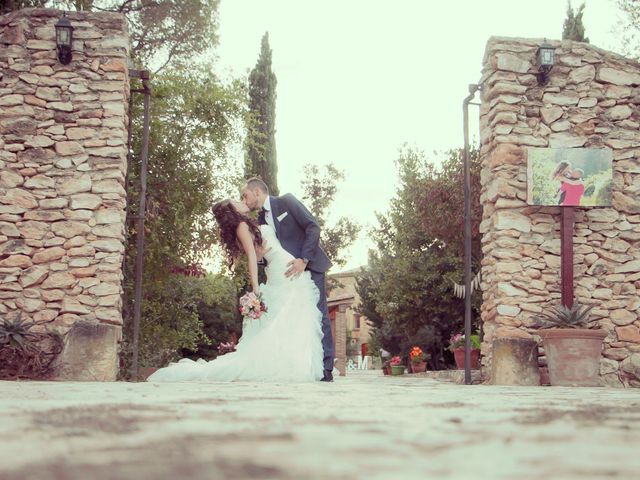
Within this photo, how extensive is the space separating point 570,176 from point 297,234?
2718 mm

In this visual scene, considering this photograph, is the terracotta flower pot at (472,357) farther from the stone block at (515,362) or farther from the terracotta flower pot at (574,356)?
the terracotta flower pot at (574,356)

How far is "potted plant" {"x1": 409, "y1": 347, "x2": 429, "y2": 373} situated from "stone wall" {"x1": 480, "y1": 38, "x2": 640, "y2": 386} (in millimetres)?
7992

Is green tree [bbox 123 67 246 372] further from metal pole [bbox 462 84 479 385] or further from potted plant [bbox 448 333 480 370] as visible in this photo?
potted plant [bbox 448 333 480 370]

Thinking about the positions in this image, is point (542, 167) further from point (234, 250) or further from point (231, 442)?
point (231, 442)

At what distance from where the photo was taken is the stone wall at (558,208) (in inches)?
269

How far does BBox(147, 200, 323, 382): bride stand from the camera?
562 centimetres

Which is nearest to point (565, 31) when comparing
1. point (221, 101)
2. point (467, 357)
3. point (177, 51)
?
point (177, 51)

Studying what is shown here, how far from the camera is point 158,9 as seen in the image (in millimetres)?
14547

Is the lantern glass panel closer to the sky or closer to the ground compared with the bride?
closer to the sky

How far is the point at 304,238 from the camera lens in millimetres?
6195

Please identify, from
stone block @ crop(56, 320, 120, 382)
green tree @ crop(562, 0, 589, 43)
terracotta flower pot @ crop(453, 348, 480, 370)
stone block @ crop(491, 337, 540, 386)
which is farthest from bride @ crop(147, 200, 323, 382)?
green tree @ crop(562, 0, 589, 43)

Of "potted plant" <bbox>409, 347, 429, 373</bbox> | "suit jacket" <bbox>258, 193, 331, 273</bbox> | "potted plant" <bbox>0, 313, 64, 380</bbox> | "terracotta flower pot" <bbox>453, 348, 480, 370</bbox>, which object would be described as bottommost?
"potted plant" <bbox>409, 347, 429, 373</bbox>

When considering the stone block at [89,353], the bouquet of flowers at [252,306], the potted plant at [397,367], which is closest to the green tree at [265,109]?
the potted plant at [397,367]

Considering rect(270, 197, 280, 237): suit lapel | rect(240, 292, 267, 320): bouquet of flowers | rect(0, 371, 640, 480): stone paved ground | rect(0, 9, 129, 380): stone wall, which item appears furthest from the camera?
rect(0, 9, 129, 380): stone wall
